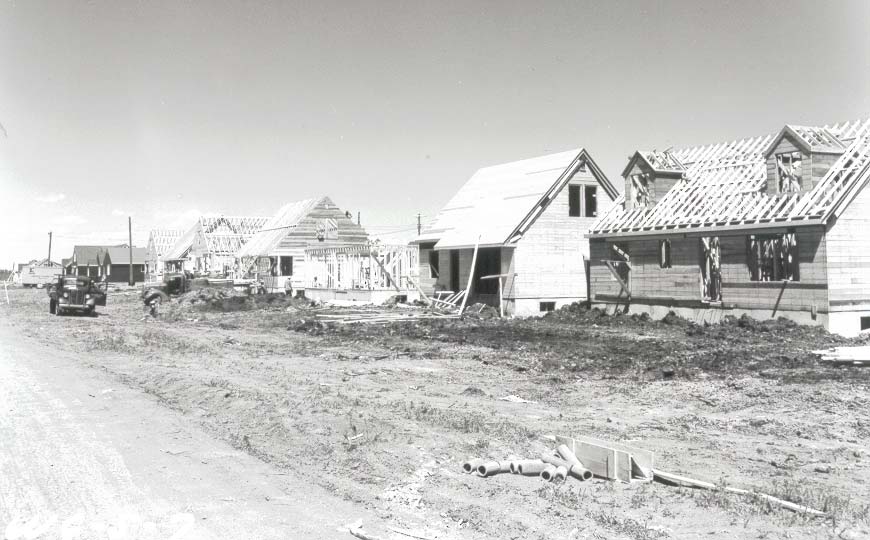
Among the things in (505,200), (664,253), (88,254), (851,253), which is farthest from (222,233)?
(851,253)

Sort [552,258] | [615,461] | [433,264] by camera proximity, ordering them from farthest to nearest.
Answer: [433,264] < [552,258] < [615,461]

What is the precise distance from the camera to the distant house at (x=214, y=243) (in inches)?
2359

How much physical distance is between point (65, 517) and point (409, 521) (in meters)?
2.97

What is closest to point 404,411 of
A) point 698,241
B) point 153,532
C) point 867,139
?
point 153,532

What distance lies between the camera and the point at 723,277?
2395 centimetres

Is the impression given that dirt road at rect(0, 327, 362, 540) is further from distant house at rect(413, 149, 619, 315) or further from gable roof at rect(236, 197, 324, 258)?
gable roof at rect(236, 197, 324, 258)

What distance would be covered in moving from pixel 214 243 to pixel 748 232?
47.4 meters

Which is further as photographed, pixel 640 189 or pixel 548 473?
pixel 640 189

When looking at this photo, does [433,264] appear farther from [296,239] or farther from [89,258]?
[89,258]

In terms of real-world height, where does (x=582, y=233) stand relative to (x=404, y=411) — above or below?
above

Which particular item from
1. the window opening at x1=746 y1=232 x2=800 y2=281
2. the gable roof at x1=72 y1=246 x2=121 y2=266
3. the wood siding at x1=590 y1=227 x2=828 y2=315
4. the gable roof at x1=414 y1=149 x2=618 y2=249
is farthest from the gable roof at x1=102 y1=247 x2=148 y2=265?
the window opening at x1=746 y1=232 x2=800 y2=281

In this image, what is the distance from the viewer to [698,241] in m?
25.0

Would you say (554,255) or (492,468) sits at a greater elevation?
(554,255)

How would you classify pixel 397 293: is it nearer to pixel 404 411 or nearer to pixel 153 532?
pixel 404 411
